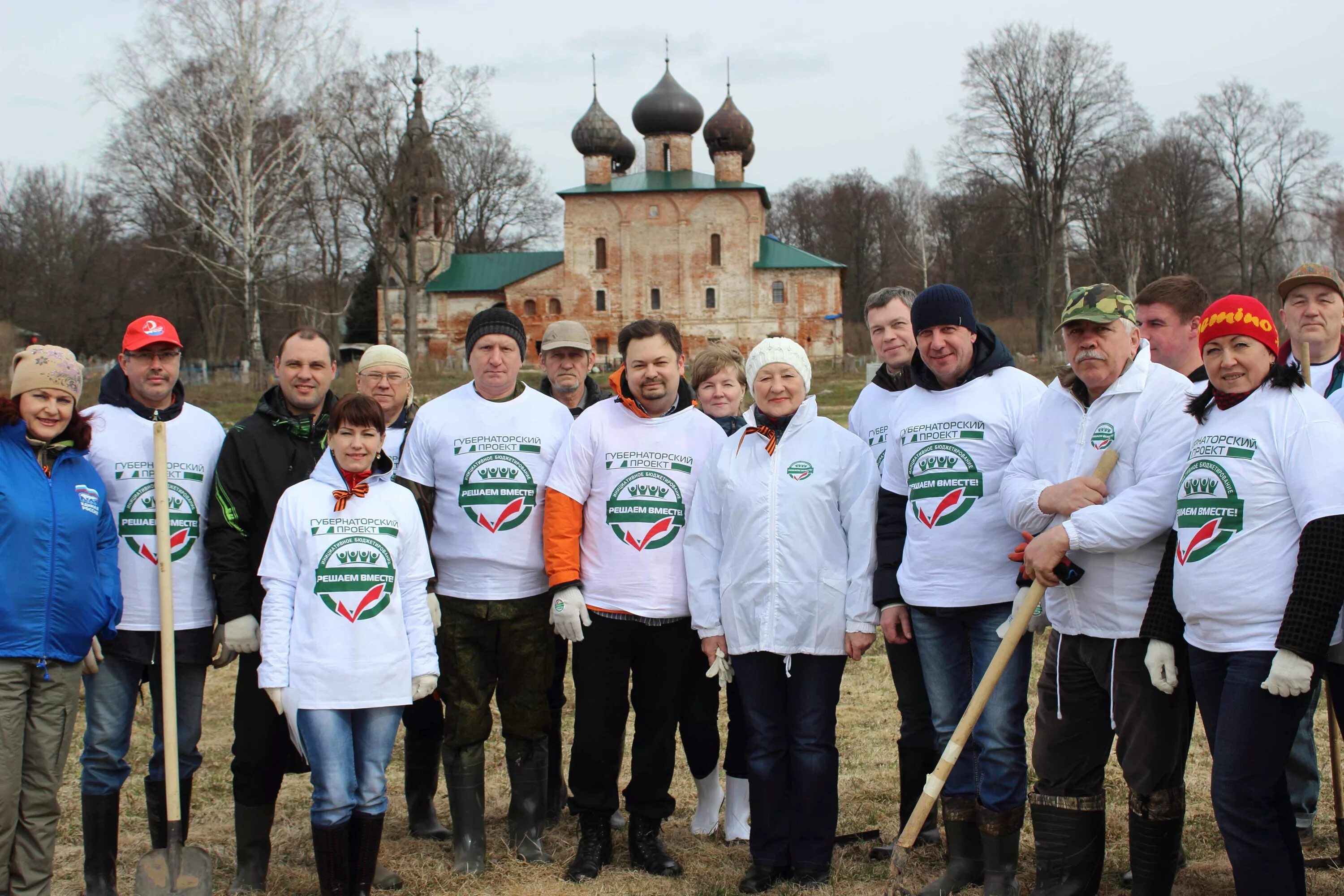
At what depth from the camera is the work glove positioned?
169 inches

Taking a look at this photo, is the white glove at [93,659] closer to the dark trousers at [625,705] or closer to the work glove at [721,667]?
the dark trousers at [625,705]

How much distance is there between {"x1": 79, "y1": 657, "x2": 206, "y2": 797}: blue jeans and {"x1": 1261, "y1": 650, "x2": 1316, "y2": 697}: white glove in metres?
3.72

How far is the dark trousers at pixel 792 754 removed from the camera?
4.23 meters

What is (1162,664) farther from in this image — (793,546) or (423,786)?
(423,786)

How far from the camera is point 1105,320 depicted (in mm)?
3693

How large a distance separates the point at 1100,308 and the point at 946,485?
82cm

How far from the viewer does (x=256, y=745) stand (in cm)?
436

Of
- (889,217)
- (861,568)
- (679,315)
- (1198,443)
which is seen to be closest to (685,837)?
(861,568)

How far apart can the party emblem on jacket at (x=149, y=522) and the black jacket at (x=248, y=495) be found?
0.35 ft

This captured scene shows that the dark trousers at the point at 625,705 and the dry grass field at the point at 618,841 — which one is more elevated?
the dark trousers at the point at 625,705

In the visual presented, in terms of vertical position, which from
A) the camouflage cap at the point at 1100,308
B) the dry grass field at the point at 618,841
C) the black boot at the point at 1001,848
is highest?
the camouflage cap at the point at 1100,308

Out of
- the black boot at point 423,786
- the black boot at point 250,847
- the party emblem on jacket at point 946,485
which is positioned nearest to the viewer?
the party emblem on jacket at point 946,485

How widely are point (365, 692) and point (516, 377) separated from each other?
1.58m

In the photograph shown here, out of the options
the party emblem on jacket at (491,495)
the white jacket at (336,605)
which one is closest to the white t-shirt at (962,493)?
the party emblem on jacket at (491,495)
